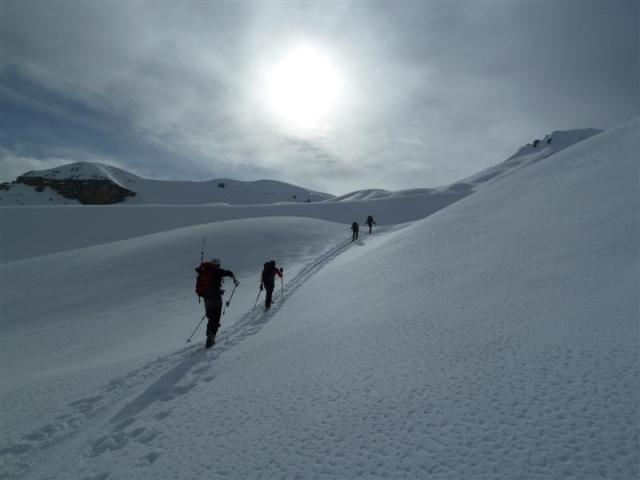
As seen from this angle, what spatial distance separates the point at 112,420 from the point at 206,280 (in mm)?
3572

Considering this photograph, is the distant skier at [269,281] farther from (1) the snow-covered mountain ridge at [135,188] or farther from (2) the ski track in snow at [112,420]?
(1) the snow-covered mountain ridge at [135,188]

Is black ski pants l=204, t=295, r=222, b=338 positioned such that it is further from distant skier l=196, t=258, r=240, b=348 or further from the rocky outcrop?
the rocky outcrop

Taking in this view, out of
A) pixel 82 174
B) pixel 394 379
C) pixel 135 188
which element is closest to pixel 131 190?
pixel 135 188

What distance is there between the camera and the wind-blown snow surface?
2.82 metres

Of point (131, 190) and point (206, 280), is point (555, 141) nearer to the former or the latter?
point (206, 280)

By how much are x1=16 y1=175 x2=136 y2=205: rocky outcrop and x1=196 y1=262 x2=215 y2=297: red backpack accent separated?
145970mm

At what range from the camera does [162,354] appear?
7.18m

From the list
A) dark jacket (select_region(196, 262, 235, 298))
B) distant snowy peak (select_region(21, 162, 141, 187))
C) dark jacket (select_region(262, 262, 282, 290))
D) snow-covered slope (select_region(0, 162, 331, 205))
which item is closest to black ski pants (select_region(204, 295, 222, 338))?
dark jacket (select_region(196, 262, 235, 298))

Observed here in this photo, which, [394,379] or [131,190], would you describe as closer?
[394,379]

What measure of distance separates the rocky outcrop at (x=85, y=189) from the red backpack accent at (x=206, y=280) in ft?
479

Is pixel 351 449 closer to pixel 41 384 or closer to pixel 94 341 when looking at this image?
pixel 41 384

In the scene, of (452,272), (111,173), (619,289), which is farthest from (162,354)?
(111,173)

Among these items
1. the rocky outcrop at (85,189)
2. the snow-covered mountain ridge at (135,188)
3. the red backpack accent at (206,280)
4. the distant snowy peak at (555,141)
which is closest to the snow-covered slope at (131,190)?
the snow-covered mountain ridge at (135,188)

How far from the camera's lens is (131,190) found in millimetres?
144000
